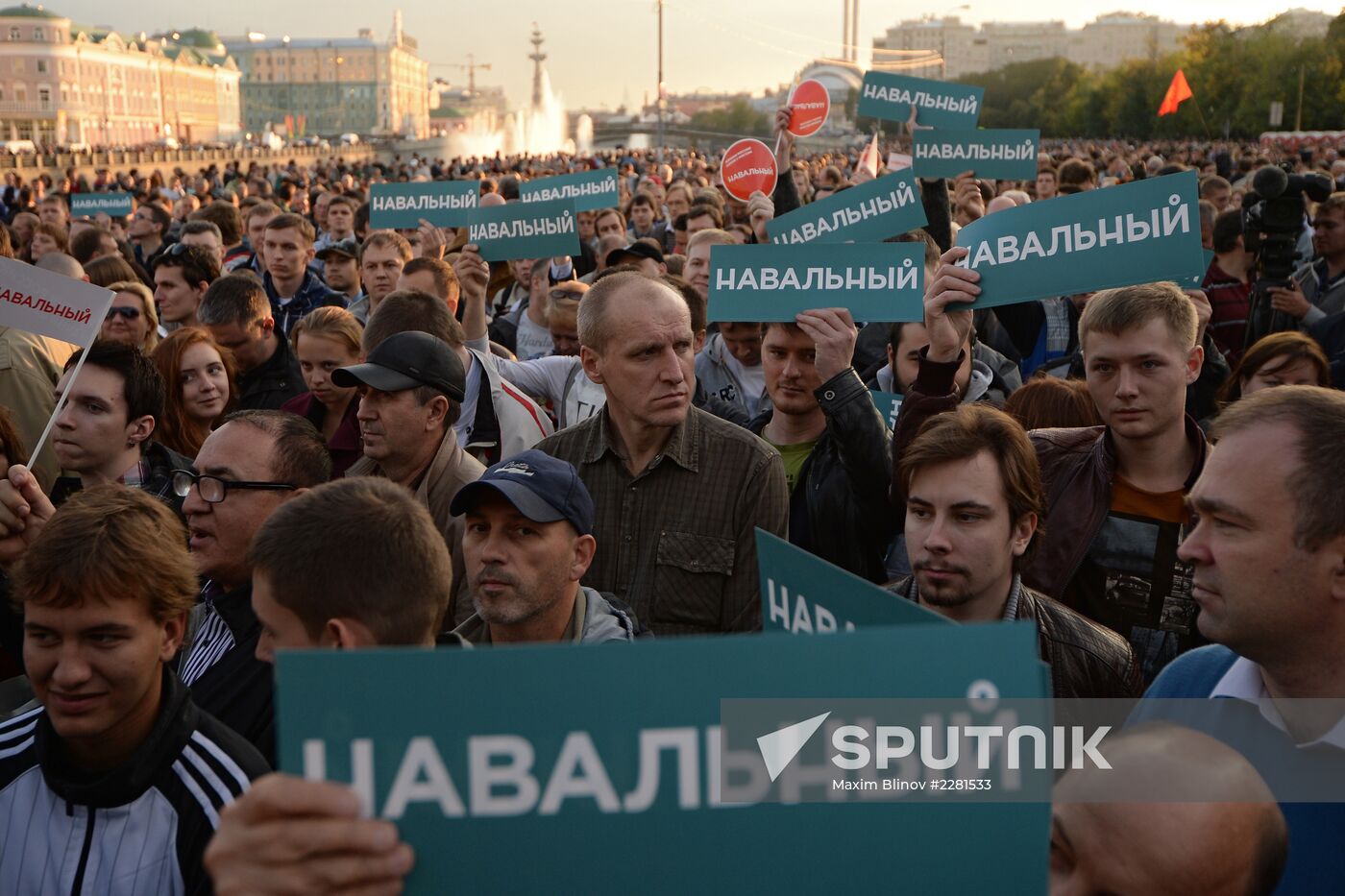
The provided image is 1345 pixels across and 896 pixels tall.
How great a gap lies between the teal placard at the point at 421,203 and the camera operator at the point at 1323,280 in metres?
4.93

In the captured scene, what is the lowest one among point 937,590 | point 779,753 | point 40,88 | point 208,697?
point 208,697

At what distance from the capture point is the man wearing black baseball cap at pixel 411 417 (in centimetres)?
404

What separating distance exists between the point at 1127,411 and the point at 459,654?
2.54 meters

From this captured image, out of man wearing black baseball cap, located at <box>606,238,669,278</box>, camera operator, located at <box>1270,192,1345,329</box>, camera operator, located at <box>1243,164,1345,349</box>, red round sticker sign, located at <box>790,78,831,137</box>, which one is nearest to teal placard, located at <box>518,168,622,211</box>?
man wearing black baseball cap, located at <box>606,238,669,278</box>

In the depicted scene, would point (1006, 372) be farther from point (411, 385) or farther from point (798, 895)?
point (798, 895)

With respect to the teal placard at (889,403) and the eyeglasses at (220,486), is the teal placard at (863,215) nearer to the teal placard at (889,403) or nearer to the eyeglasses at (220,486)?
the teal placard at (889,403)

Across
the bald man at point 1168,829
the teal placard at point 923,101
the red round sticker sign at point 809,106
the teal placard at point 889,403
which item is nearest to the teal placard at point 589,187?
the red round sticker sign at point 809,106

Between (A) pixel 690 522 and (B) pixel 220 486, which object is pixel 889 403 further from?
(B) pixel 220 486

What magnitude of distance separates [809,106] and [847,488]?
765 cm

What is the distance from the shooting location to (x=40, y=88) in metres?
118

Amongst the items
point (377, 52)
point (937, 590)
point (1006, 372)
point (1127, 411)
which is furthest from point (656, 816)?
point (377, 52)

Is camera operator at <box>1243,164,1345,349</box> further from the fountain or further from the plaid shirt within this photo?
the fountain

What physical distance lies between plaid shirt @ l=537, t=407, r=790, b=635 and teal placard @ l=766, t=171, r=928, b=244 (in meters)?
2.61

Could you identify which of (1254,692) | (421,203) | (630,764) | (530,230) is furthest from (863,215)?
(630,764)
